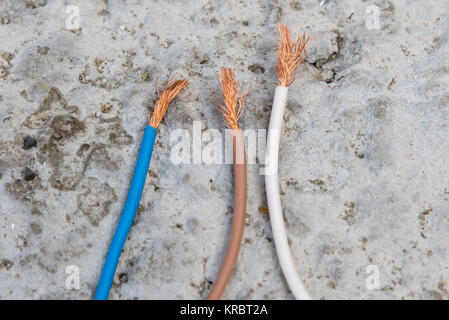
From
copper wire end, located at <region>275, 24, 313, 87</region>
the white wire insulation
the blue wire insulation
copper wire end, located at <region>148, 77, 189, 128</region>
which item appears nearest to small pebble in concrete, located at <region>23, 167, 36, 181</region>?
the blue wire insulation

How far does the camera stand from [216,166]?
6.38 ft

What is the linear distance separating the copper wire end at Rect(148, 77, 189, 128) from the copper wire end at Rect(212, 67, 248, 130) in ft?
0.53

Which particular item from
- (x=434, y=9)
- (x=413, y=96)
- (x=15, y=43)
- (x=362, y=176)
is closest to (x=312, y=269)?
(x=362, y=176)

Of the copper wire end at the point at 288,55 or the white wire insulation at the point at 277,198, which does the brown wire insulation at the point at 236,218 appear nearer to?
the white wire insulation at the point at 277,198

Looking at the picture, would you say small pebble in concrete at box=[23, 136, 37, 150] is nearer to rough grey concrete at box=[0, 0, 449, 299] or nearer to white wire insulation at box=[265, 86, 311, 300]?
rough grey concrete at box=[0, 0, 449, 299]

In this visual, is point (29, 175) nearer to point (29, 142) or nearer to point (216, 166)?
point (29, 142)

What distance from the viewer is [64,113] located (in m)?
1.99

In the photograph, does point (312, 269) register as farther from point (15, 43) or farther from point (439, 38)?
point (15, 43)

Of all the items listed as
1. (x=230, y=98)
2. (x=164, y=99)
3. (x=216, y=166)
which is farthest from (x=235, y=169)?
(x=164, y=99)

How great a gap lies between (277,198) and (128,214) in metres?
0.61

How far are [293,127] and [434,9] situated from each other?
901 mm

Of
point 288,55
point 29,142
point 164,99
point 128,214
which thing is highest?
point 288,55

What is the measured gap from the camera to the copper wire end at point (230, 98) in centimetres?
193

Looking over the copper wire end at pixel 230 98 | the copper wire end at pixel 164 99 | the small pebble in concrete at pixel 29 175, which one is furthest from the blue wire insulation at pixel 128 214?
the small pebble in concrete at pixel 29 175
